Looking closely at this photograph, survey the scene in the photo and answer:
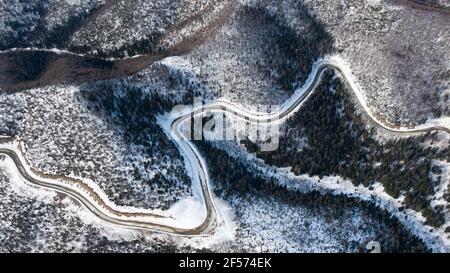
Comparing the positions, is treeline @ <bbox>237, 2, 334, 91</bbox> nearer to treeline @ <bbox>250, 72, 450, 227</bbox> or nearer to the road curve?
the road curve

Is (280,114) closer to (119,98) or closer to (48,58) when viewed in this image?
(119,98)

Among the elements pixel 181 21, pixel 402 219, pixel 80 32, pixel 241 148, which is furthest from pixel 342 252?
pixel 80 32

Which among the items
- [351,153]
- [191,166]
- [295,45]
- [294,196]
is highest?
Result: [295,45]

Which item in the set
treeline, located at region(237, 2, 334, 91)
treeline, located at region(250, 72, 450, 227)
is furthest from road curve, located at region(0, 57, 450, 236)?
treeline, located at region(250, 72, 450, 227)

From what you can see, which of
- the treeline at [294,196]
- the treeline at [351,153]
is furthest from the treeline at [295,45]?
the treeline at [294,196]

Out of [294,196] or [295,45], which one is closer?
[294,196]

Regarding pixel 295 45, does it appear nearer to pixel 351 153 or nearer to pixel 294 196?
pixel 351 153

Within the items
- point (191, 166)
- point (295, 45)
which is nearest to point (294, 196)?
point (191, 166)
